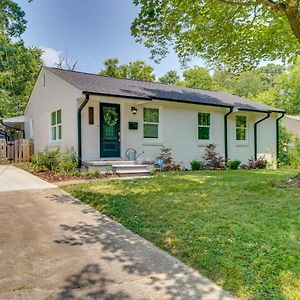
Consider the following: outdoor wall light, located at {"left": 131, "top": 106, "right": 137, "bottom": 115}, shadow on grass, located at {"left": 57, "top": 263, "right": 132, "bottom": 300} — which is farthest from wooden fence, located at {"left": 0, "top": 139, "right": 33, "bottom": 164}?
shadow on grass, located at {"left": 57, "top": 263, "right": 132, "bottom": 300}

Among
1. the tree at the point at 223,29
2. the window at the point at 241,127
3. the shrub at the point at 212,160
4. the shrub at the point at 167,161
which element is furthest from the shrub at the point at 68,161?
the window at the point at 241,127

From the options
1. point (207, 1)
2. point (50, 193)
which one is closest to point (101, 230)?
point (50, 193)

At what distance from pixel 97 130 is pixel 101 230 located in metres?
7.19

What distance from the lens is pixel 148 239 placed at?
4.26m

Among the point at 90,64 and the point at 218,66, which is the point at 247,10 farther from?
the point at 90,64

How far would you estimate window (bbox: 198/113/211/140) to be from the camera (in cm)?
1386

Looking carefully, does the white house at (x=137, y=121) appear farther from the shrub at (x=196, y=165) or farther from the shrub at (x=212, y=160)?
the shrub at (x=196, y=165)

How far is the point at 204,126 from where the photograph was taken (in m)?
A: 14.0

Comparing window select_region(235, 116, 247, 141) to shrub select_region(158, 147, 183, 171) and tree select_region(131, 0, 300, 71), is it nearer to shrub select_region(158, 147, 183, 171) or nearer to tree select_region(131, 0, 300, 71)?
tree select_region(131, 0, 300, 71)

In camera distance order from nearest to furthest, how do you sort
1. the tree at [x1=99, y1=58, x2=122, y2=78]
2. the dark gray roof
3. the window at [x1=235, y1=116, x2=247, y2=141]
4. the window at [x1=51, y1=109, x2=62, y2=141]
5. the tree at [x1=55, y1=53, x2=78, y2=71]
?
the dark gray roof → the window at [x1=51, y1=109, x2=62, y2=141] → the window at [x1=235, y1=116, x2=247, y2=141] → the tree at [x1=99, y1=58, x2=122, y2=78] → the tree at [x1=55, y1=53, x2=78, y2=71]

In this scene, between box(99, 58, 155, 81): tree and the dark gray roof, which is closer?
the dark gray roof

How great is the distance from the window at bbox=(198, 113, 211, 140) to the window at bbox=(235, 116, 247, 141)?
77.8 inches

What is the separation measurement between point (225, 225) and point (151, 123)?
8394 mm

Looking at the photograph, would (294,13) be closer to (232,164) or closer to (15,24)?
(232,164)
